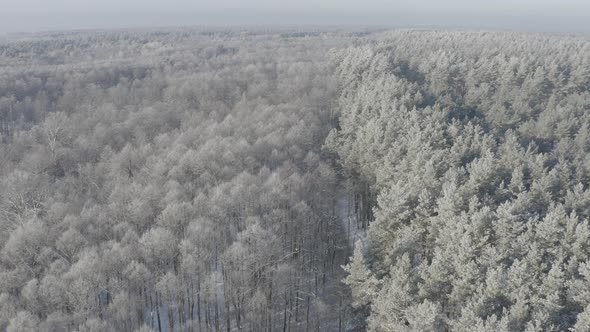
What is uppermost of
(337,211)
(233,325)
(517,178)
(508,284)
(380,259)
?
(517,178)

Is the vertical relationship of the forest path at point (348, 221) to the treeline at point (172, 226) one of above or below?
below

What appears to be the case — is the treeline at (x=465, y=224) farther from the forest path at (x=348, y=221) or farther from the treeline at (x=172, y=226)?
the treeline at (x=172, y=226)

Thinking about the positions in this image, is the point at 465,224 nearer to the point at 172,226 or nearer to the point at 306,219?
the point at 306,219

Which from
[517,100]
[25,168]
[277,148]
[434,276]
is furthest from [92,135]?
[517,100]

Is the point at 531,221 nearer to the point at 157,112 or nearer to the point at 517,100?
the point at 517,100

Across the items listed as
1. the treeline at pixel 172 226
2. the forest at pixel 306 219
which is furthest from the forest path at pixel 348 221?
the treeline at pixel 172 226

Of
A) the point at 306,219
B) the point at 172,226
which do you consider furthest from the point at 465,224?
the point at 172,226
